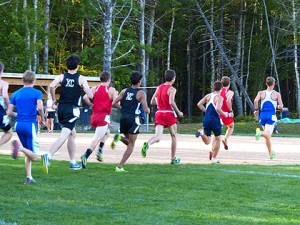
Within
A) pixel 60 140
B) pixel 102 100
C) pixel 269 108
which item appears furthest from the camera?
pixel 269 108

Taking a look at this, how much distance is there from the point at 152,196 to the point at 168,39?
53.8 m

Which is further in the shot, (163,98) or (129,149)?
(163,98)

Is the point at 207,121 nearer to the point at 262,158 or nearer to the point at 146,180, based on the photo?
the point at 262,158

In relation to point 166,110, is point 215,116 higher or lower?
lower

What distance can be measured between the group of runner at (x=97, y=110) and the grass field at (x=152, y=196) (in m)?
0.54

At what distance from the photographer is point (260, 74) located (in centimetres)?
6284

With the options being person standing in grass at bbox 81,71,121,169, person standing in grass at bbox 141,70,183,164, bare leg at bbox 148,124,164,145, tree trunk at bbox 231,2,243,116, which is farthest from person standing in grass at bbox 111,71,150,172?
tree trunk at bbox 231,2,243,116

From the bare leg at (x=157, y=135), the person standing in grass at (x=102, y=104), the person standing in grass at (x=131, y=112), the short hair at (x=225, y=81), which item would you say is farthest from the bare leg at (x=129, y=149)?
the short hair at (x=225, y=81)

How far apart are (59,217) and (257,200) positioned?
285 cm

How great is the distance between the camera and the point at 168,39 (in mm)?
63375

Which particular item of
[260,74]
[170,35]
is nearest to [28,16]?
[170,35]

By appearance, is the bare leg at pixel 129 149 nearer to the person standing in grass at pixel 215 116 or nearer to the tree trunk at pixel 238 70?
the person standing in grass at pixel 215 116

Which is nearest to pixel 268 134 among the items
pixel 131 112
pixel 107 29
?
pixel 131 112

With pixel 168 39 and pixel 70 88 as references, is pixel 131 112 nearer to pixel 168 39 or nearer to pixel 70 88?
pixel 70 88
